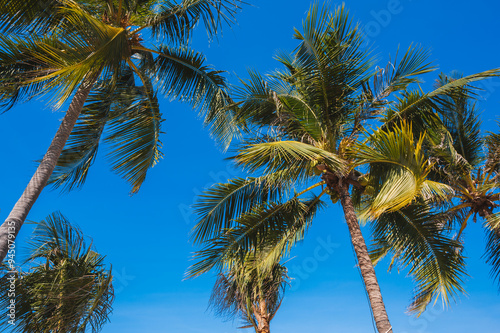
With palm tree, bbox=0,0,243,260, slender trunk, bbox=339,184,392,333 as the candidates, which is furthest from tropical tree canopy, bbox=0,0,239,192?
slender trunk, bbox=339,184,392,333

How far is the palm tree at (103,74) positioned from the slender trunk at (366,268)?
2.88 meters

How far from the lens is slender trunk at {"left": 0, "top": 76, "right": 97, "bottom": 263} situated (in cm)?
457

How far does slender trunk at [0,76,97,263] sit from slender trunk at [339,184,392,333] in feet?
15.2

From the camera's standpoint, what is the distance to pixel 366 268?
641 cm

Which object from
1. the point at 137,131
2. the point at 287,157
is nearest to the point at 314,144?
the point at 287,157

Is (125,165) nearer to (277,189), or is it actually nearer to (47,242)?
(47,242)

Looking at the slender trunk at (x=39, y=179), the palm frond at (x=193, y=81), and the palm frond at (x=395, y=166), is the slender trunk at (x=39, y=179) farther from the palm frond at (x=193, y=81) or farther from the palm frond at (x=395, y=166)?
the palm frond at (x=395, y=166)

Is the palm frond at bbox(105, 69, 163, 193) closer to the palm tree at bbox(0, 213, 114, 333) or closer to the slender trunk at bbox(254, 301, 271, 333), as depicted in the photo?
the palm tree at bbox(0, 213, 114, 333)

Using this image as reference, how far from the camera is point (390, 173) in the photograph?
6.28 meters

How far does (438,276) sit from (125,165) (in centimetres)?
610

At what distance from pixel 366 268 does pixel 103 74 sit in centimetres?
526

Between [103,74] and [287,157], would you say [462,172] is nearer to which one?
[287,157]

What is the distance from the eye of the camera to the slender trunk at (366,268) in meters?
5.89

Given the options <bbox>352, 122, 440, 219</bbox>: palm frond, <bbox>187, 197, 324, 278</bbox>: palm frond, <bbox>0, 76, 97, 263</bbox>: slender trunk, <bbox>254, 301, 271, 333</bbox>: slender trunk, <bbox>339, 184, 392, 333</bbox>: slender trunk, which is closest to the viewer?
<bbox>0, 76, 97, 263</bbox>: slender trunk
